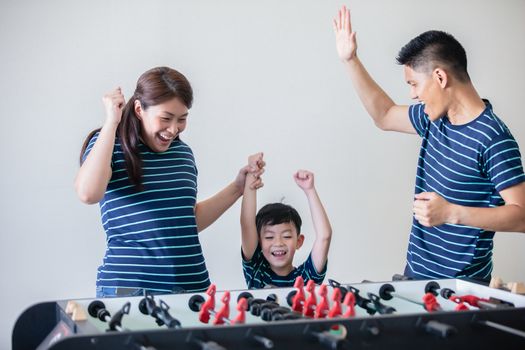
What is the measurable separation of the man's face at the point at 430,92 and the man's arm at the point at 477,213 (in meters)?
0.36

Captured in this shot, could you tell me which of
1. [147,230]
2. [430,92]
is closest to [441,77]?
[430,92]

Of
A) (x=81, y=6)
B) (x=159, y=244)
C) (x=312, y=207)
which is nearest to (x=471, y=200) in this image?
(x=312, y=207)

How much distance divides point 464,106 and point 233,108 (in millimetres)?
1388

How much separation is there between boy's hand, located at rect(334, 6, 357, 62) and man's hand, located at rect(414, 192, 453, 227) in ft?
2.44

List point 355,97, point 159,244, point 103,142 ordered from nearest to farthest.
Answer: point 103,142 → point 159,244 → point 355,97

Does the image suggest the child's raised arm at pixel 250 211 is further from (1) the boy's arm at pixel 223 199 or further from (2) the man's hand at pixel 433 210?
(2) the man's hand at pixel 433 210

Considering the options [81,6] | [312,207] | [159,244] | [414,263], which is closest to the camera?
[159,244]

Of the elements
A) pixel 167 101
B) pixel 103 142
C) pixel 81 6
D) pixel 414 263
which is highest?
pixel 81 6

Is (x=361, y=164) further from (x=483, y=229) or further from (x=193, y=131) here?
(x=483, y=229)

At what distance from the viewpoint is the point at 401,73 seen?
3.87 metres

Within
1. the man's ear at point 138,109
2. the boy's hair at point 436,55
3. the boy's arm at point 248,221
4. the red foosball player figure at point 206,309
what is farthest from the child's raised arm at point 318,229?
the red foosball player figure at point 206,309

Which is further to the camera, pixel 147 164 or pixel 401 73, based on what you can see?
pixel 401 73

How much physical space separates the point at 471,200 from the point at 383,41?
5.37 ft

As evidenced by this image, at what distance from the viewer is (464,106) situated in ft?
8.09
